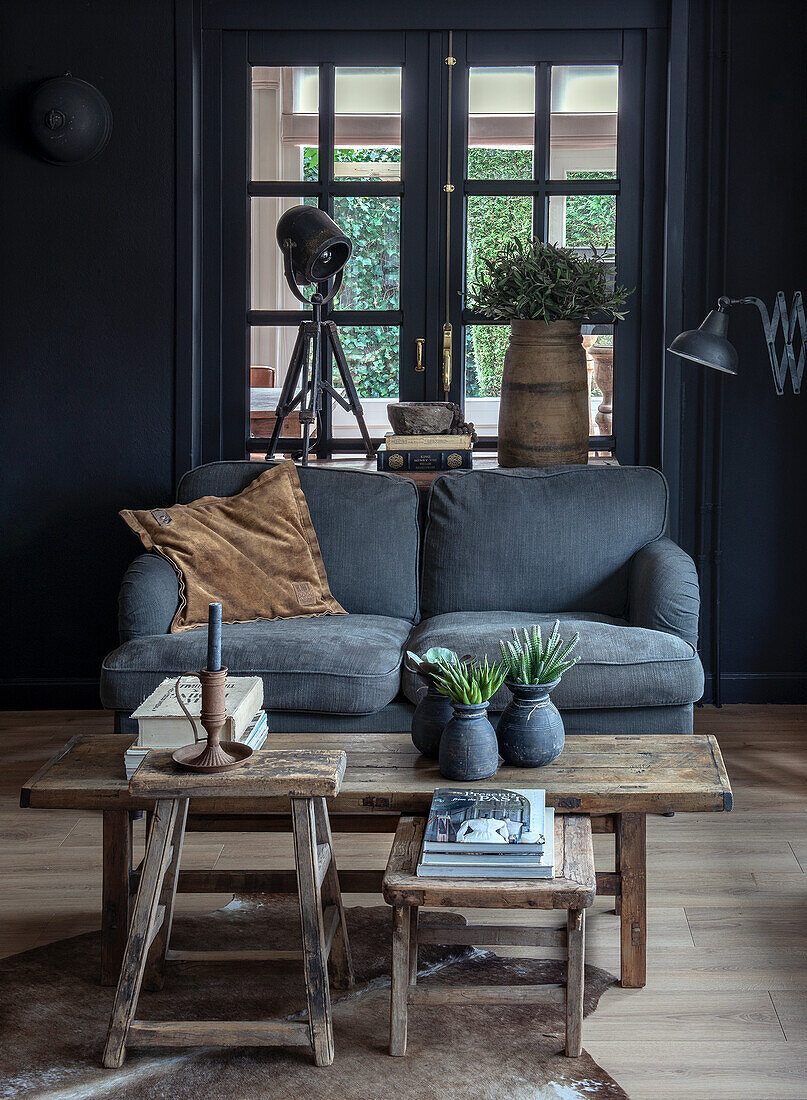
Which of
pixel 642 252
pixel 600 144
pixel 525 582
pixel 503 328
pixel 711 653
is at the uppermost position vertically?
pixel 600 144

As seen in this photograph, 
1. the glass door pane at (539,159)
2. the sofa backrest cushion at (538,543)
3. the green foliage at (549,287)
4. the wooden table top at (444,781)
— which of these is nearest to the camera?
the wooden table top at (444,781)

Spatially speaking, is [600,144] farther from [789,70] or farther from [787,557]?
[787,557]

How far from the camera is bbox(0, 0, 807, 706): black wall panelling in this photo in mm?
3896

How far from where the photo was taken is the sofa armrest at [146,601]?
3111 millimetres

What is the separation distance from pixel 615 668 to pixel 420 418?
3.87ft

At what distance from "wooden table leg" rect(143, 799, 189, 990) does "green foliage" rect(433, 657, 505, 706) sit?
1.80ft

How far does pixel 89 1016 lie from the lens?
7.00 ft

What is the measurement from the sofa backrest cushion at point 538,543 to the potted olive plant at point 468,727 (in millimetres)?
1378

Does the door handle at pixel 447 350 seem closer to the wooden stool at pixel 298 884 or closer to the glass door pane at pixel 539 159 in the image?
the glass door pane at pixel 539 159

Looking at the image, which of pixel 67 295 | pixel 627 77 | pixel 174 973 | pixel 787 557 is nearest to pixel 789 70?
pixel 627 77

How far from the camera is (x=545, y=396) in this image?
3.64 m

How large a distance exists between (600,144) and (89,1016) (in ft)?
10.5

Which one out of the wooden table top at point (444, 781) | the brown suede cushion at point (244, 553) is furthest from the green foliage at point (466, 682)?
the brown suede cushion at point (244, 553)

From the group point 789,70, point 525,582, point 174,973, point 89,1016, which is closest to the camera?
point 89,1016
